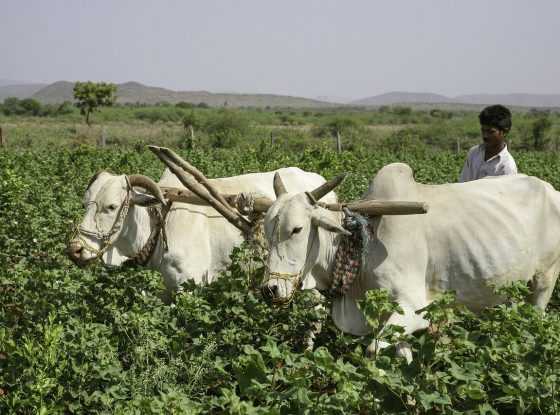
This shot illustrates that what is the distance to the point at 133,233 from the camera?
196 inches

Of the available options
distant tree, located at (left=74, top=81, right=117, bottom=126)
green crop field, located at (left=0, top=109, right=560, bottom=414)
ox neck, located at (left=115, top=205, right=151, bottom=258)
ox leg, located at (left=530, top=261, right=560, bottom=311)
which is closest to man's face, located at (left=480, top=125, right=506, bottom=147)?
ox leg, located at (left=530, top=261, right=560, bottom=311)

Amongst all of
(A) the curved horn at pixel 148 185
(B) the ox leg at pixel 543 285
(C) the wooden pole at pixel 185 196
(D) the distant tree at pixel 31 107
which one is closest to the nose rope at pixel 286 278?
(C) the wooden pole at pixel 185 196

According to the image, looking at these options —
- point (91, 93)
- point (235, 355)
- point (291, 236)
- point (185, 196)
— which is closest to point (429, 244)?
point (291, 236)

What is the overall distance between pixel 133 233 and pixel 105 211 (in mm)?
295

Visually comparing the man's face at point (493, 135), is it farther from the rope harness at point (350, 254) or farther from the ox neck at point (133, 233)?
the ox neck at point (133, 233)

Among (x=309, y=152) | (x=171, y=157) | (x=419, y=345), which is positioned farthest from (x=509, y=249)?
(x=309, y=152)

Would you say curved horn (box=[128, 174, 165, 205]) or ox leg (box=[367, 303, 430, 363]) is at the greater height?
curved horn (box=[128, 174, 165, 205])

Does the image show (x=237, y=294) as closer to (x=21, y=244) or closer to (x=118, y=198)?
(x=118, y=198)

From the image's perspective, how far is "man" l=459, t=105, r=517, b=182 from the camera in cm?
476

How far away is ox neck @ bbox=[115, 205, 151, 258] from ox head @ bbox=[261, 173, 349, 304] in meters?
1.61

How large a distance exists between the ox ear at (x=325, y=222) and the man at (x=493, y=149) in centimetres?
168

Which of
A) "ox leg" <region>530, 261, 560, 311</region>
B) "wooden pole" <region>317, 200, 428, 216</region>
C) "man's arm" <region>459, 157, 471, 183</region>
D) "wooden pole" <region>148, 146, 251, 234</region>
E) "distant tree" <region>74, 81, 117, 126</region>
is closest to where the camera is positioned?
"wooden pole" <region>317, 200, 428, 216</region>

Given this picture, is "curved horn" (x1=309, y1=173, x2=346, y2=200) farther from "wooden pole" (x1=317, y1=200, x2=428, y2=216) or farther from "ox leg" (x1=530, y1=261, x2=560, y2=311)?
"ox leg" (x1=530, y1=261, x2=560, y2=311)

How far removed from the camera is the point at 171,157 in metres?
4.73
